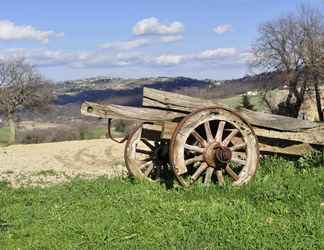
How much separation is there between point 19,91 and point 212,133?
128 feet

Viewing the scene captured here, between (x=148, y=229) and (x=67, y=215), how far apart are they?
141 centimetres

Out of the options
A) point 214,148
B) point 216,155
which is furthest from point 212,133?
point 216,155

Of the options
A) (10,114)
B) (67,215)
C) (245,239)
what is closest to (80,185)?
(67,215)

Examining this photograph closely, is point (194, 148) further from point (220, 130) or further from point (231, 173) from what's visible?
point (231, 173)

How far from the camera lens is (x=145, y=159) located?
9383 millimetres

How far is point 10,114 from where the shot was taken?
45188 mm

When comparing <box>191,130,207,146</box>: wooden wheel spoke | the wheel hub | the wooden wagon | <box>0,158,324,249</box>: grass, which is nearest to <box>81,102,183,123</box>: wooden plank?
the wooden wagon

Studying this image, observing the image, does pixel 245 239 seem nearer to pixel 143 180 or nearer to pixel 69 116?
pixel 143 180

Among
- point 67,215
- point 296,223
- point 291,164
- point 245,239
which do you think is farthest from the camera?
point 291,164

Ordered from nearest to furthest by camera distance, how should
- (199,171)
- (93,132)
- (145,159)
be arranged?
(199,171), (145,159), (93,132)

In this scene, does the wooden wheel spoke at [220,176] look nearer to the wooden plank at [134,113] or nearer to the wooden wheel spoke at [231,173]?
the wooden wheel spoke at [231,173]

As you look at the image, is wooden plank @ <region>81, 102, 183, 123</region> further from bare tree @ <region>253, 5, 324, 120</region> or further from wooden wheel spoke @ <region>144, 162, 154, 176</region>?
bare tree @ <region>253, 5, 324, 120</region>

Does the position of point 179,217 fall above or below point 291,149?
below

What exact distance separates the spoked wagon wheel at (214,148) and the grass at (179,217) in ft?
A: 1.00
